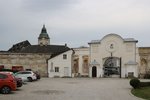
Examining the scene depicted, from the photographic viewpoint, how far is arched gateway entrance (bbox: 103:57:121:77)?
7762 cm

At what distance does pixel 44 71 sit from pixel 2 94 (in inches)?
1953

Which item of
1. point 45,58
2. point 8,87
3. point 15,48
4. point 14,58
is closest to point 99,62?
point 45,58

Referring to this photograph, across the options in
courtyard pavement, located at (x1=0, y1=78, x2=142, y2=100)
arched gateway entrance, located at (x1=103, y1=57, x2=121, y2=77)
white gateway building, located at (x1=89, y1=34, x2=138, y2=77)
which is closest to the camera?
courtyard pavement, located at (x1=0, y1=78, x2=142, y2=100)

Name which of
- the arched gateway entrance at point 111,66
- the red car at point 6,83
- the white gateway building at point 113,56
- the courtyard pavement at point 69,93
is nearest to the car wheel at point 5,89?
the red car at point 6,83

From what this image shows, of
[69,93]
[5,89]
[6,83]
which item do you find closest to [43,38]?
[69,93]

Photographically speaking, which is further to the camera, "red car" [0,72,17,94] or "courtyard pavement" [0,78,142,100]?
"red car" [0,72,17,94]

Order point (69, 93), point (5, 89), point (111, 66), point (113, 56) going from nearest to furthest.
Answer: point (5, 89), point (69, 93), point (113, 56), point (111, 66)

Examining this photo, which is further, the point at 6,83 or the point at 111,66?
the point at 111,66

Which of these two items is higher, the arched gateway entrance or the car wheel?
the arched gateway entrance

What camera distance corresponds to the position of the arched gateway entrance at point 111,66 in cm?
7762

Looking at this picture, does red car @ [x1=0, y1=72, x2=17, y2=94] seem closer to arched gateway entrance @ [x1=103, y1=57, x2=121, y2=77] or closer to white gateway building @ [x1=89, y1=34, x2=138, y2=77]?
white gateway building @ [x1=89, y1=34, x2=138, y2=77]

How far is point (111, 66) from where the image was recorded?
78.4m

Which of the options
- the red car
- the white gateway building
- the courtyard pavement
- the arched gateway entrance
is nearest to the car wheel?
the red car

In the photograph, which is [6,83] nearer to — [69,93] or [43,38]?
[69,93]
